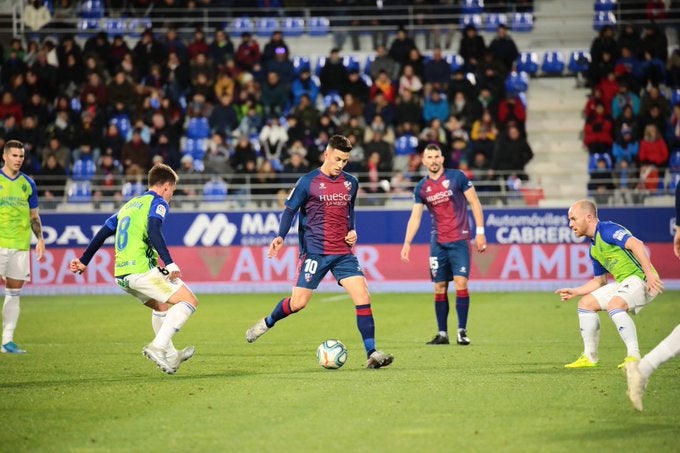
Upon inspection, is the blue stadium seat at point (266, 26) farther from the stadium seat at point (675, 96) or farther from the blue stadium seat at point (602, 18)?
the stadium seat at point (675, 96)

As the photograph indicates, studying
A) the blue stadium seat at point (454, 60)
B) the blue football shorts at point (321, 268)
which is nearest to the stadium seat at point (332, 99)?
the blue stadium seat at point (454, 60)

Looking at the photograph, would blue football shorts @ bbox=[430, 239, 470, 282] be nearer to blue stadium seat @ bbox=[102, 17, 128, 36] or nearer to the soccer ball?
the soccer ball

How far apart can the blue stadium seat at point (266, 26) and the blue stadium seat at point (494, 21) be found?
566 centimetres

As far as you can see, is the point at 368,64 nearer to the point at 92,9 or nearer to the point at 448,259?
the point at 92,9

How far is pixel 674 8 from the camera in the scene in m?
29.3

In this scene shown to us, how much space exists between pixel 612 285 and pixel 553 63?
1921 centimetres

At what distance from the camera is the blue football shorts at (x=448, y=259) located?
13.5 meters

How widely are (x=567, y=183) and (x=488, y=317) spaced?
876 cm

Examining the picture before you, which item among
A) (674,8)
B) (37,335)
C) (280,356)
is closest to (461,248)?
(280,356)

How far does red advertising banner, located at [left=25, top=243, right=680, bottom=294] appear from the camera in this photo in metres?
22.5

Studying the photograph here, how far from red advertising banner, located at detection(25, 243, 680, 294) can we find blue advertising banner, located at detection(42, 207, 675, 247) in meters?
0.17

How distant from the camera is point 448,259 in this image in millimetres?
13664

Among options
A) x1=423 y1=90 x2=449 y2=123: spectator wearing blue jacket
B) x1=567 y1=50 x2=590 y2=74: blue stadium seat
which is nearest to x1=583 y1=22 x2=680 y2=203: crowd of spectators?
x1=567 y1=50 x2=590 y2=74: blue stadium seat

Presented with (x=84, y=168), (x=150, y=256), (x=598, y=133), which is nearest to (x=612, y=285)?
(x=150, y=256)
